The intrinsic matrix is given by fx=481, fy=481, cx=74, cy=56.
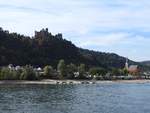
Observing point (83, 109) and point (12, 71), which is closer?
point (83, 109)

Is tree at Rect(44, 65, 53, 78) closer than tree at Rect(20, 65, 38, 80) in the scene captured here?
No

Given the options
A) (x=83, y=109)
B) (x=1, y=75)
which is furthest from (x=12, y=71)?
(x=83, y=109)

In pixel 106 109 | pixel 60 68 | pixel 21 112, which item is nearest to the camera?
pixel 21 112

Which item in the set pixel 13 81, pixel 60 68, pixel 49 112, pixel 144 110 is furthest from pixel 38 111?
pixel 60 68

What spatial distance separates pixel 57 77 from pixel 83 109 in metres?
133

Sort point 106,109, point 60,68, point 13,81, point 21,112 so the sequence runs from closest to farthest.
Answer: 1. point 21,112
2. point 106,109
3. point 13,81
4. point 60,68

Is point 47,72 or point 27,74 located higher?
point 47,72

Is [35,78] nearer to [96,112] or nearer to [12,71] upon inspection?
[12,71]

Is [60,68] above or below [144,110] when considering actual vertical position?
above

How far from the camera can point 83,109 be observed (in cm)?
6341

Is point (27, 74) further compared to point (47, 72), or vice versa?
point (47, 72)

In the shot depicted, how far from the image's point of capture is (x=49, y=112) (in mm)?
58219

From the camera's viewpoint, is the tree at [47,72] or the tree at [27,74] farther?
the tree at [47,72]

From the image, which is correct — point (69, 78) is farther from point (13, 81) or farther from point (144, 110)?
point (144, 110)
